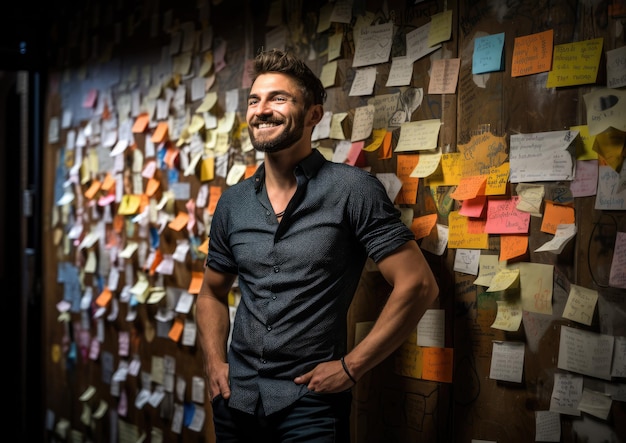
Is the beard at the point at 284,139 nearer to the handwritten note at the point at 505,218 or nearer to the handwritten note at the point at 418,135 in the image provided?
the handwritten note at the point at 418,135

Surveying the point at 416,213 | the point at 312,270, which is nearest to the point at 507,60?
the point at 416,213

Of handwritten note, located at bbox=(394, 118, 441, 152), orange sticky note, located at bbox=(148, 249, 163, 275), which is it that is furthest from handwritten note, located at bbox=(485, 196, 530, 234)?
orange sticky note, located at bbox=(148, 249, 163, 275)

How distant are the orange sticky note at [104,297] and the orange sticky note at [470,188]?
1.95 metres

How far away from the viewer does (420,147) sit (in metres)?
1.89

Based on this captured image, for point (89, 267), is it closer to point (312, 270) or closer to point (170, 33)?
point (170, 33)

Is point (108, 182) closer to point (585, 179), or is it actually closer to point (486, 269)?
point (486, 269)

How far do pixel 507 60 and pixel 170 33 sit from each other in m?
1.60

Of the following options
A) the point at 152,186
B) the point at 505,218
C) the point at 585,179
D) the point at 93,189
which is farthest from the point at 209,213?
the point at 585,179

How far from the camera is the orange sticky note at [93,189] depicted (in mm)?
3139

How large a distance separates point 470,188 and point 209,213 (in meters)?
1.16

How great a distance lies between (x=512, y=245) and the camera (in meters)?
1.70

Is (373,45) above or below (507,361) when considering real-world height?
above

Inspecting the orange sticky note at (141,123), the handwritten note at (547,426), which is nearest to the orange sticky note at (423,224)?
the handwritten note at (547,426)

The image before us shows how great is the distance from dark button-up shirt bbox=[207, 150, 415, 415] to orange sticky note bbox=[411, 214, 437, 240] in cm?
23
